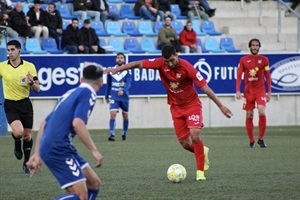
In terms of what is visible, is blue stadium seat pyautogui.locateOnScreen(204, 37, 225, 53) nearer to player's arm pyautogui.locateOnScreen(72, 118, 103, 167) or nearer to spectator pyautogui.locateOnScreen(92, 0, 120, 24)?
spectator pyautogui.locateOnScreen(92, 0, 120, 24)

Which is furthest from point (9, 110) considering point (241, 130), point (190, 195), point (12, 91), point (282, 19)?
point (282, 19)

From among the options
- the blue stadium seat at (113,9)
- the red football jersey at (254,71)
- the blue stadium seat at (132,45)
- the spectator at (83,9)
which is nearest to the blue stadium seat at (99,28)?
the spectator at (83,9)

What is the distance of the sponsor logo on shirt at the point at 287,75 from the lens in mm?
29844

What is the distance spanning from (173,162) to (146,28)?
14.9 meters

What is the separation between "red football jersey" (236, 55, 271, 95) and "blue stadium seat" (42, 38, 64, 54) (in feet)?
30.6

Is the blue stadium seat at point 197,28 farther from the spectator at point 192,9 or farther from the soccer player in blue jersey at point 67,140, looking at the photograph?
the soccer player in blue jersey at point 67,140

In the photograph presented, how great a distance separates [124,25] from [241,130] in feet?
19.9

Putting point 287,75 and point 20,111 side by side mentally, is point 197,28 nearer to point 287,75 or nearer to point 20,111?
point 287,75

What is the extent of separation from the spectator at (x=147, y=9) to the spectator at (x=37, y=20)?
4.07 meters

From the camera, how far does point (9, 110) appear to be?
1580 cm

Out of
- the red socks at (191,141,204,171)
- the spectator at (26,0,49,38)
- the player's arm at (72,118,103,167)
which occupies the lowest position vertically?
the red socks at (191,141,204,171)

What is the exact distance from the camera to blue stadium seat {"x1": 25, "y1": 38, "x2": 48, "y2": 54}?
28.7 m

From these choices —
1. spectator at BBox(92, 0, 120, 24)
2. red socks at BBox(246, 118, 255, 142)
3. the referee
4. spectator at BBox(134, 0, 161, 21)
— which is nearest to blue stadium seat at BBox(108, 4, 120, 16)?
spectator at BBox(92, 0, 120, 24)

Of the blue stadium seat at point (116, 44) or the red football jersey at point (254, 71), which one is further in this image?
the blue stadium seat at point (116, 44)
